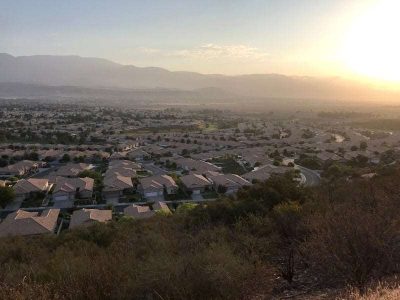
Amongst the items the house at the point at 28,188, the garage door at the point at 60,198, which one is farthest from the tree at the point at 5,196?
the garage door at the point at 60,198

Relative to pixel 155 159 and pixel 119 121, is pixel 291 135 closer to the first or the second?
pixel 155 159

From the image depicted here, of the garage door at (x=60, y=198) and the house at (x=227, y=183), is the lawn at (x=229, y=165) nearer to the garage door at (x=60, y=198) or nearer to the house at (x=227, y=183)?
the house at (x=227, y=183)

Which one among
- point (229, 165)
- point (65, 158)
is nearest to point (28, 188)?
point (65, 158)

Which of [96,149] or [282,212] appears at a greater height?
[282,212]

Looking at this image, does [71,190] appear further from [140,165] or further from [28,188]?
[140,165]

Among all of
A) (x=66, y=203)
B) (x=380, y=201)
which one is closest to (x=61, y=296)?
(x=380, y=201)

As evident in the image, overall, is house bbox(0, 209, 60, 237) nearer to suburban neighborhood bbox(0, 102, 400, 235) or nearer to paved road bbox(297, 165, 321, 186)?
suburban neighborhood bbox(0, 102, 400, 235)
